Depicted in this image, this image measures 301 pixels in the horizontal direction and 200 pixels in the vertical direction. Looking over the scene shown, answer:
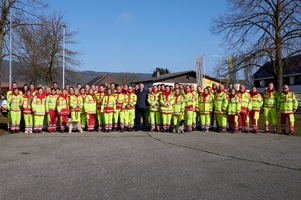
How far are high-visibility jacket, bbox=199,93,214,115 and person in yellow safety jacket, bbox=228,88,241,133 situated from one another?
0.91 m

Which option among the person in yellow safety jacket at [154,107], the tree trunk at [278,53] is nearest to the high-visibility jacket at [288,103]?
the person in yellow safety jacket at [154,107]

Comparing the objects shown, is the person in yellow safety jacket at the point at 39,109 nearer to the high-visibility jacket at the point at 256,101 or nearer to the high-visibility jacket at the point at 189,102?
the high-visibility jacket at the point at 189,102

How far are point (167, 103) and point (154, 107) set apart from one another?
0.69 metres

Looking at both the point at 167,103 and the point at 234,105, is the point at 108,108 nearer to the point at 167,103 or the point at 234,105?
the point at 167,103

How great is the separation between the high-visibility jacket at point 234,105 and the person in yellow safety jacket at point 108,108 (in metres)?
5.42

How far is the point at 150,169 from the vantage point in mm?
6168

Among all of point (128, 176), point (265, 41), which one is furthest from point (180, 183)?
point (265, 41)

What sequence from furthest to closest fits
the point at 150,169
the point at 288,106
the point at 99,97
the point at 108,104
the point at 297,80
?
the point at 297,80, the point at 99,97, the point at 108,104, the point at 288,106, the point at 150,169

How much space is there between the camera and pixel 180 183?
5.22m

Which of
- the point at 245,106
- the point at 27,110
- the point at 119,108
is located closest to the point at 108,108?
the point at 119,108

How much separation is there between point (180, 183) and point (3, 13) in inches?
777

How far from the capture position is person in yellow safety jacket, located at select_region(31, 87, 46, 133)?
1231cm

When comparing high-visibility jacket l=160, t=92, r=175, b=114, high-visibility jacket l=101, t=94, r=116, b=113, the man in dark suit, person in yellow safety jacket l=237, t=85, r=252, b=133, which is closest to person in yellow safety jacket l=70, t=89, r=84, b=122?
high-visibility jacket l=101, t=94, r=116, b=113

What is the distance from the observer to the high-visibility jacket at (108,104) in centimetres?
1259
